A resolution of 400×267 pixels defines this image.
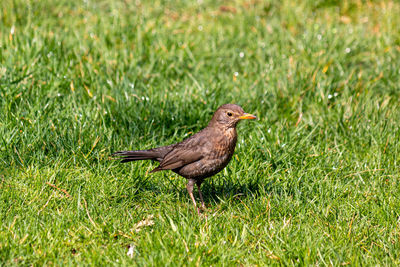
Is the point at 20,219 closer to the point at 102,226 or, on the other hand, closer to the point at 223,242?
the point at 102,226

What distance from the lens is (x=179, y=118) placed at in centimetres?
600

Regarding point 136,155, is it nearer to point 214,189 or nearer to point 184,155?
point 184,155

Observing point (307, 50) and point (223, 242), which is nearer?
point (223, 242)

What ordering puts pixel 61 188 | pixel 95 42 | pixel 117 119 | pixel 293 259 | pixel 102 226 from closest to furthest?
pixel 293 259 → pixel 102 226 → pixel 61 188 → pixel 117 119 → pixel 95 42

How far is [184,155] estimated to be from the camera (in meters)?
4.84

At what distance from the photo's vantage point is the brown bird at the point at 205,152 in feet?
15.6

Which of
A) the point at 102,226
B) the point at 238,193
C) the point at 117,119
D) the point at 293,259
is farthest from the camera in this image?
the point at 117,119

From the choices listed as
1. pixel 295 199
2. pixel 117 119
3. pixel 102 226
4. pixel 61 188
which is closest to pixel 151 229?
pixel 102 226

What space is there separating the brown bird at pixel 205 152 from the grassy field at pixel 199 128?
25 cm

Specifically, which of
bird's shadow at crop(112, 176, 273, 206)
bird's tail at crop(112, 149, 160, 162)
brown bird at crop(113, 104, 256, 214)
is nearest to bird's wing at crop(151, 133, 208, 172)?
brown bird at crop(113, 104, 256, 214)

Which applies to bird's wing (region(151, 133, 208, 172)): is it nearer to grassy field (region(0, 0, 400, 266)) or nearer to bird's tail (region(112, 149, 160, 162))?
bird's tail (region(112, 149, 160, 162))

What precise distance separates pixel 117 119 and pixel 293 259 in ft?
8.94

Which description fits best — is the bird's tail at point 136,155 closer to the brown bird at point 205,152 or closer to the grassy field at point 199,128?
the brown bird at point 205,152

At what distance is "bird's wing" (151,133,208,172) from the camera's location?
4.82m
